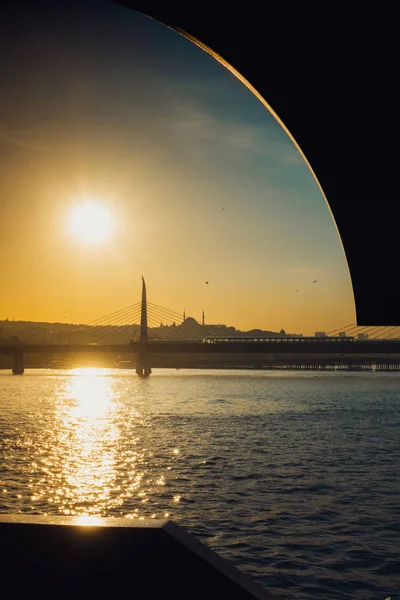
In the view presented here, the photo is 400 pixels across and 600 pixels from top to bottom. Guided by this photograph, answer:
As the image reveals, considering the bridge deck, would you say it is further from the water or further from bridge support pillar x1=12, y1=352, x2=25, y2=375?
the water

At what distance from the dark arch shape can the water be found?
6.23 metres

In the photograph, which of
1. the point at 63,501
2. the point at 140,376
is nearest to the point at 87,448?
the point at 63,501

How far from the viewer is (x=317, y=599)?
9602 millimetres

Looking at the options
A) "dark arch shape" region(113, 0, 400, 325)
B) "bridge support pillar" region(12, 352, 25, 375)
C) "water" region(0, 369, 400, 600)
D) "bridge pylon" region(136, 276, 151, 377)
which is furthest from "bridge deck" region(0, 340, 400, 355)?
"dark arch shape" region(113, 0, 400, 325)

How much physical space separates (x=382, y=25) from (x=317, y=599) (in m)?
7.78

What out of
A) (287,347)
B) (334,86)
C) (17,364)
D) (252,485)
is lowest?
(252,485)

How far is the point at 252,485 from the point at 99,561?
1629 centimetres

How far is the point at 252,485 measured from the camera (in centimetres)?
2027

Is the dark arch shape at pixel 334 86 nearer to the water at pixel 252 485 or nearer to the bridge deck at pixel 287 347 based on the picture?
the water at pixel 252 485

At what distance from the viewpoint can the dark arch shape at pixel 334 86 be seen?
522 centimetres

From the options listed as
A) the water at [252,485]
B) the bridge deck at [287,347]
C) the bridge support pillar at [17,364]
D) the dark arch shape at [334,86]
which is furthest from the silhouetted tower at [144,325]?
the dark arch shape at [334,86]

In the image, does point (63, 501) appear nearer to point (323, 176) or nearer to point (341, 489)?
point (341, 489)

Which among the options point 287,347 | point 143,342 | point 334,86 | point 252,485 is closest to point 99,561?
point 334,86

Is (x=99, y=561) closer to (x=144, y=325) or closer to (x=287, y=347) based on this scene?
(x=287, y=347)
